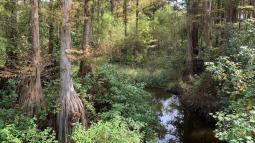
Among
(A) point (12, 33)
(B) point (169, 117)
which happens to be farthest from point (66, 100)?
(B) point (169, 117)

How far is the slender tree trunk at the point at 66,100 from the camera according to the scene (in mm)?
10914

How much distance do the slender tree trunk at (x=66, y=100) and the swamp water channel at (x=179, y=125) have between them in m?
4.22

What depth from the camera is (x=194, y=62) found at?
22406mm

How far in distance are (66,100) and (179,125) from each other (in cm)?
857

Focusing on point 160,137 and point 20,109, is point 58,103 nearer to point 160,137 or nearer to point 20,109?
point 20,109

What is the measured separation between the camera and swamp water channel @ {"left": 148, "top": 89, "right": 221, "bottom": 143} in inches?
616

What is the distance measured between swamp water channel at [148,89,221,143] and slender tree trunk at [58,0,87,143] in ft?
13.8

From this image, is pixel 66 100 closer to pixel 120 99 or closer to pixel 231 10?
pixel 120 99

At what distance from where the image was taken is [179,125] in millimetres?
18281

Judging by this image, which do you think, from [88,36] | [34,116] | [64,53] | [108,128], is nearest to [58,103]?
[34,116]

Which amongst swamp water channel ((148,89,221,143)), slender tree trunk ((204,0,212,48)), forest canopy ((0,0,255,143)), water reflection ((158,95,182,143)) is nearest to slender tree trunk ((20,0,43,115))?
forest canopy ((0,0,255,143))

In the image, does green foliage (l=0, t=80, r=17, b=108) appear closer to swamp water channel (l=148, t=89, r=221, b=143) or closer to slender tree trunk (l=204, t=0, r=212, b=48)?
swamp water channel (l=148, t=89, r=221, b=143)

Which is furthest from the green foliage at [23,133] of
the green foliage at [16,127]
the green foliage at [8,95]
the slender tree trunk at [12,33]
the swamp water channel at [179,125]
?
the swamp water channel at [179,125]

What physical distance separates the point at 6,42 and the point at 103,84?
3.81 meters
